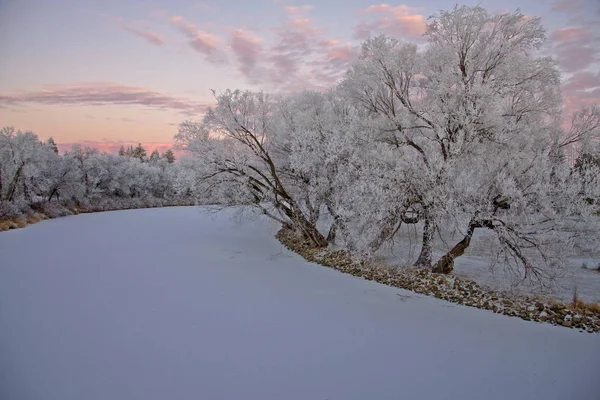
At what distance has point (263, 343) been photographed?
586 cm

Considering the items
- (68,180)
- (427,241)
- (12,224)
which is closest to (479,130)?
(427,241)

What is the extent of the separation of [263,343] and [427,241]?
19.2ft

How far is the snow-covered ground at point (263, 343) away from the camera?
4.58 metres

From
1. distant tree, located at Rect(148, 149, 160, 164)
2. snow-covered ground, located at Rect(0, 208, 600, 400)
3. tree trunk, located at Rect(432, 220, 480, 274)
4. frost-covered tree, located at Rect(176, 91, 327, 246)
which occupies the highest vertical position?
frost-covered tree, located at Rect(176, 91, 327, 246)

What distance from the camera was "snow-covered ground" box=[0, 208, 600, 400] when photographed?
4578mm

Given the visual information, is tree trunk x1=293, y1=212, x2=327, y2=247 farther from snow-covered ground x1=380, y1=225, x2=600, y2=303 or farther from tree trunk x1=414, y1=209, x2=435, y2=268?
tree trunk x1=414, y1=209, x2=435, y2=268

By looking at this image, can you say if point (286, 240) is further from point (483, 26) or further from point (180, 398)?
point (180, 398)

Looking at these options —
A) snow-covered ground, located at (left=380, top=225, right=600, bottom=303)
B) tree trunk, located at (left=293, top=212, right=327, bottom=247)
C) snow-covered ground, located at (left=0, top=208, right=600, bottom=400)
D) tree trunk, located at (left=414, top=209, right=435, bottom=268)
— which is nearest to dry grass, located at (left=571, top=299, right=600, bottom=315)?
snow-covered ground, located at (left=380, top=225, right=600, bottom=303)

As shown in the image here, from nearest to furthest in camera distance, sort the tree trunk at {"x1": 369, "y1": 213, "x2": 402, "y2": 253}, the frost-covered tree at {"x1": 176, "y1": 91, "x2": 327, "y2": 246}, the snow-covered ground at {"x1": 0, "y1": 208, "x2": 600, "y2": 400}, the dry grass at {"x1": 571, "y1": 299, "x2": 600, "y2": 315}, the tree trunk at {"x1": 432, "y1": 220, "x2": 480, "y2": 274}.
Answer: the snow-covered ground at {"x1": 0, "y1": 208, "x2": 600, "y2": 400} < the dry grass at {"x1": 571, "y1": 299, "x2": 600, "y2": 315} < the tree trunk at {"x1": 369, "y1": 213, "x2": 402, "y2": 253} < the tree trunk at {"x1": 432, "y1": 220, "x2": 480, "y2": 274} < the frost-covered tree at {"x1": 176, "y1": 91, "x2": 327, "y2": 246}

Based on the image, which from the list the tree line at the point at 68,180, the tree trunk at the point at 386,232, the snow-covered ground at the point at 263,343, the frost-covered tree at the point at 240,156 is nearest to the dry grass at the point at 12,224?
the tree line at the point at 68,180

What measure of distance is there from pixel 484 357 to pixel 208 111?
1256cm

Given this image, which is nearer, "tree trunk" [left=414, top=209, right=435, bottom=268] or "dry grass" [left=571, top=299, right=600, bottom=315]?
"dry grass" [left=571, top=299, right=600, bottom=315]

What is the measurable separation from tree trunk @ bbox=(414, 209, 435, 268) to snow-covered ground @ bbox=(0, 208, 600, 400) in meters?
1.69

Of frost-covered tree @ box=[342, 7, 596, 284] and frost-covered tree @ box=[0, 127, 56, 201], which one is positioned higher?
frost-covered tree @ box=[342, 7, 596, 284]
